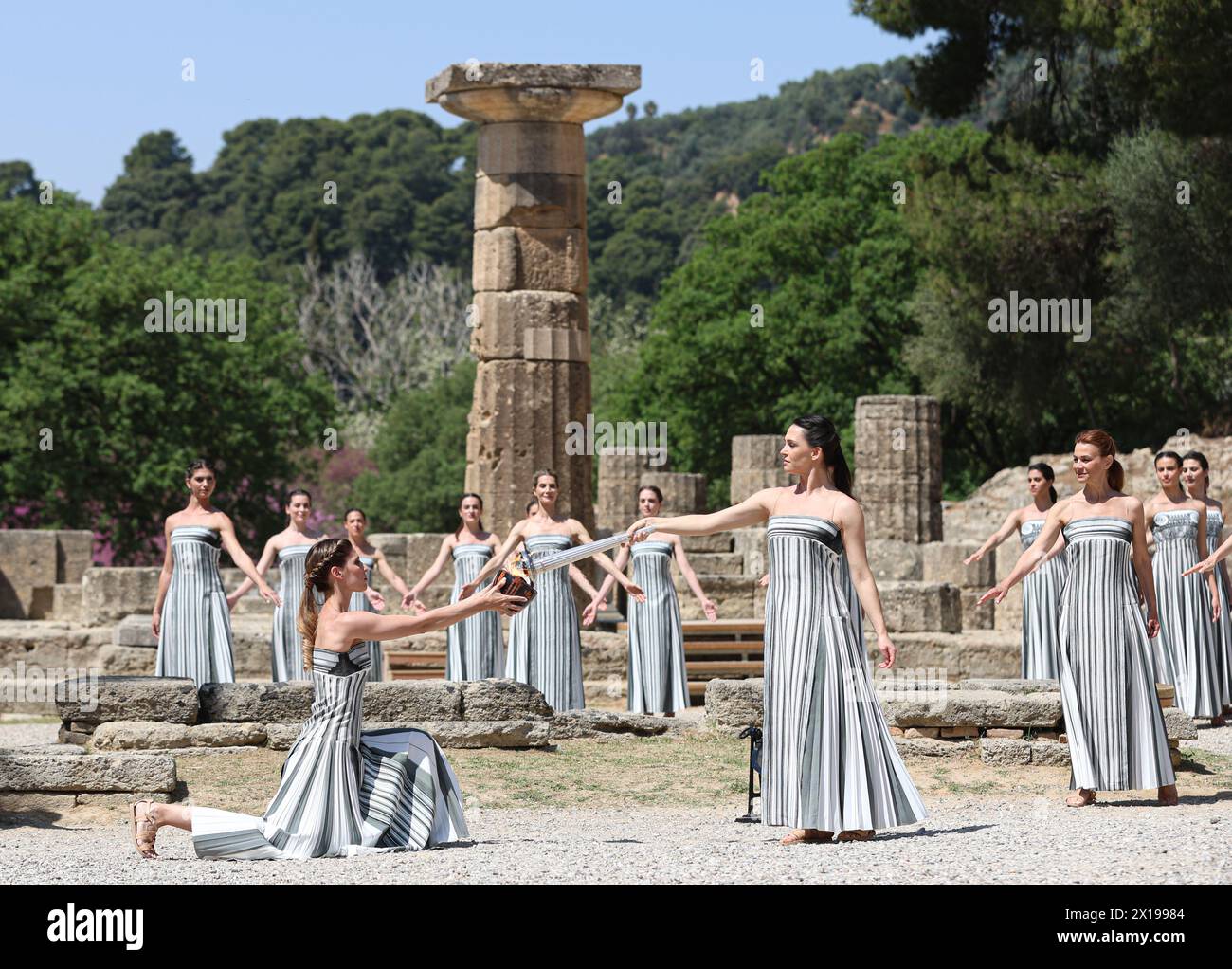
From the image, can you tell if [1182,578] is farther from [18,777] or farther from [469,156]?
[469,156]

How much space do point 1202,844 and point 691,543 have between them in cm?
1847

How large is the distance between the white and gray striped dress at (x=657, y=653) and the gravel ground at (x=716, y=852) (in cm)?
519

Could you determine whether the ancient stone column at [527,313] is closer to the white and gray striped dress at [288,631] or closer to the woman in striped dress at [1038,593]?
the white and gray striped dress at [288,631]

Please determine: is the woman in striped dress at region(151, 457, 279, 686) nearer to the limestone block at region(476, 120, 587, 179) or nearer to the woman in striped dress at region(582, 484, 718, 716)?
the woman in striped dress at region(582, 484, 718, 716)

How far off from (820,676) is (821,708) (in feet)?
0.48

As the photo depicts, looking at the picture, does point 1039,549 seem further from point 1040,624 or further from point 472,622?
point 472,622

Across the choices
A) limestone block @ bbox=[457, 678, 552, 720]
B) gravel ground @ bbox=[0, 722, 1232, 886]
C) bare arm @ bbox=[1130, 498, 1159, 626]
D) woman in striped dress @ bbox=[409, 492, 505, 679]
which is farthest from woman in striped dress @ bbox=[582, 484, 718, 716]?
bare arm @ bbox=[1130, 498, 1159, 626]

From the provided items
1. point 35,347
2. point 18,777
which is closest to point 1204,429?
point 35,347

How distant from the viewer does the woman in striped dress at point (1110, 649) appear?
1013cm

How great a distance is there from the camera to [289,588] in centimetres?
1572

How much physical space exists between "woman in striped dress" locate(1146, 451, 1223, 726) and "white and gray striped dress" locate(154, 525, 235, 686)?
23.0ft

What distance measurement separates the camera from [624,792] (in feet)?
36.8

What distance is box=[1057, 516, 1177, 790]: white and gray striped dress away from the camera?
10141 millimetres

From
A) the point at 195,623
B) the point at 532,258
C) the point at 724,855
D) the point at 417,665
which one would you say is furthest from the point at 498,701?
the point at 532,258
